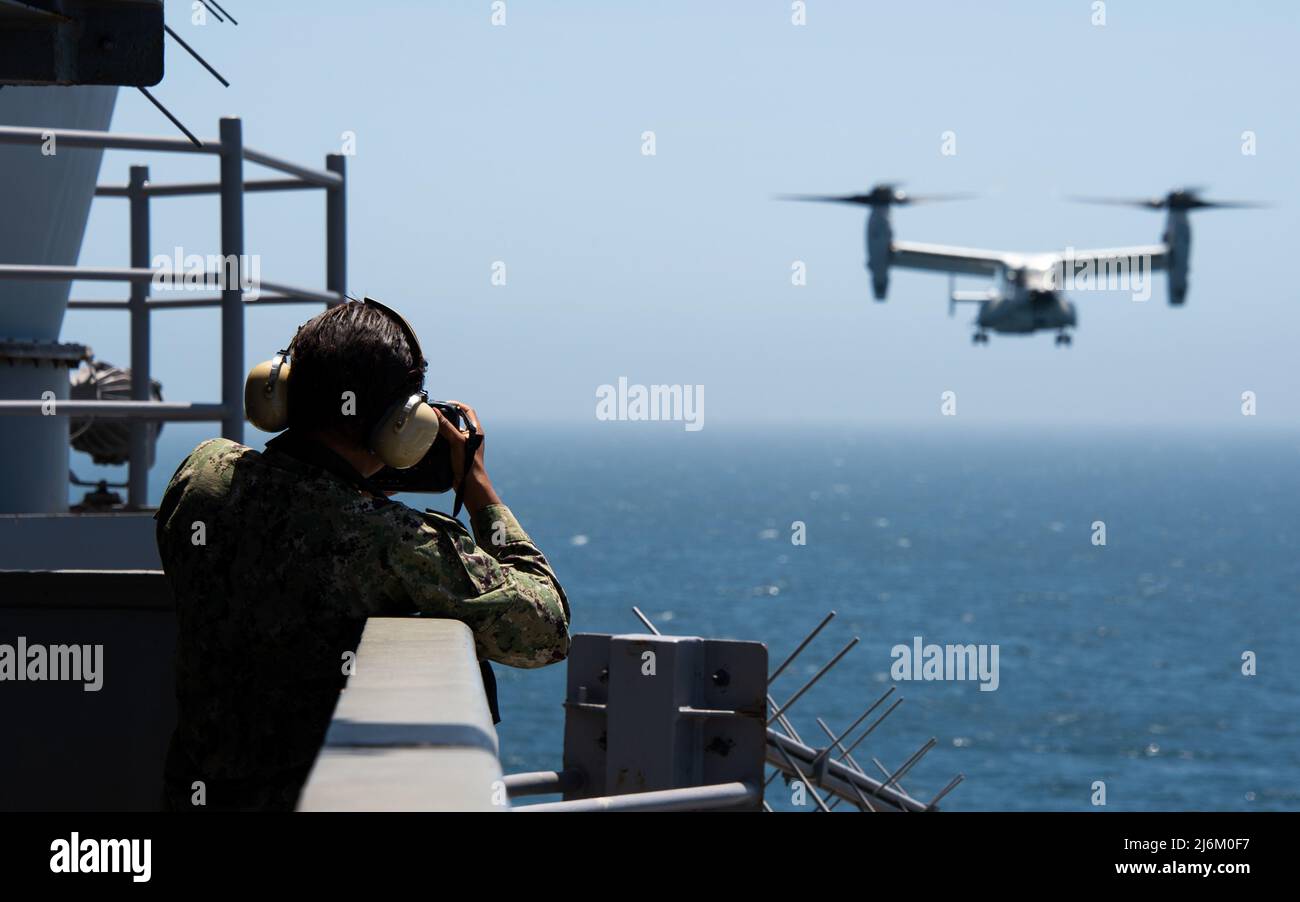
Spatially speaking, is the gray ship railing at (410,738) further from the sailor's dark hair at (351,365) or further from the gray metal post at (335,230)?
the gray metal post at (335,230)

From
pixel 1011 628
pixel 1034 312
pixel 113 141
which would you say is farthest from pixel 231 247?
pixel 1011 628

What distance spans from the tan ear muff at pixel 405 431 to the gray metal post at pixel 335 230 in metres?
5.64

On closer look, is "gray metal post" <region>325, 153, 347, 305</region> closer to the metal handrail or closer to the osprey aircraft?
the metal handrail

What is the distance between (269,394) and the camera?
3467 mm

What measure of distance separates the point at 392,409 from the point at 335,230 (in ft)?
18.8

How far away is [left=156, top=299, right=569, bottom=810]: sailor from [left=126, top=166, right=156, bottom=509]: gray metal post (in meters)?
6.72

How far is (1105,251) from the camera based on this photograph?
73.2 m

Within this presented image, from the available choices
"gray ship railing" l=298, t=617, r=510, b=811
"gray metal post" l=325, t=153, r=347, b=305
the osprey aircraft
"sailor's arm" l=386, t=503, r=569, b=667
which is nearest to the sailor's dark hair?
"sailor's arm" l=386, t=503, r=569, b=667

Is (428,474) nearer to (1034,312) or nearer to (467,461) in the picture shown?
(467,461)

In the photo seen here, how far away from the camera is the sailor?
3312 millimetres

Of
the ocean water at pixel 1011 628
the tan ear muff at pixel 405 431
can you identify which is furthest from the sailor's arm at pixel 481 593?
the ocean water at pixel 1011 628
